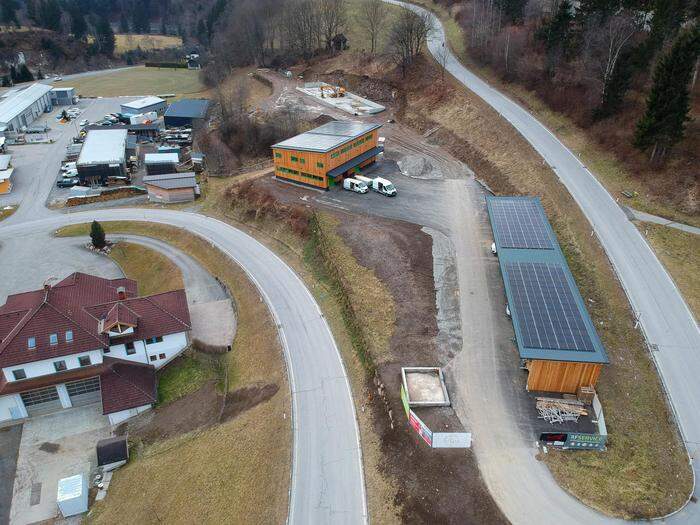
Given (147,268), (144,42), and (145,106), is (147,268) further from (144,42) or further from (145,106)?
(144,42)

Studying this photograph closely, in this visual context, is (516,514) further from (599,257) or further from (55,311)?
(55,311)

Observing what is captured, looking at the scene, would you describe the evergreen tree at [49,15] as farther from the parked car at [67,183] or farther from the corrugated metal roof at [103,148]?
the parked car at [67,183]

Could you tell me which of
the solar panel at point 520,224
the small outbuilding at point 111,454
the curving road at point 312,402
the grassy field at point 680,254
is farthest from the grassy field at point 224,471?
the grassy field at point 680,254

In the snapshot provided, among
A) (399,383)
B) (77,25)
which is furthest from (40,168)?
(77,25)

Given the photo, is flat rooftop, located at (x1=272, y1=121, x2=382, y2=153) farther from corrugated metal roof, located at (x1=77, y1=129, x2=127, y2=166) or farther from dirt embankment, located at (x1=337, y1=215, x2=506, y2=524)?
corrugated metal roof, located at (x1=77, y1=129, x2=127, y2=166)

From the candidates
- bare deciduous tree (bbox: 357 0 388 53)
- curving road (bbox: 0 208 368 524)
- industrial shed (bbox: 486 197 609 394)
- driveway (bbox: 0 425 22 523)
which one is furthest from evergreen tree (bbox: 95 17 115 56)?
industrial shed (bbox: 486 197 609 394)
